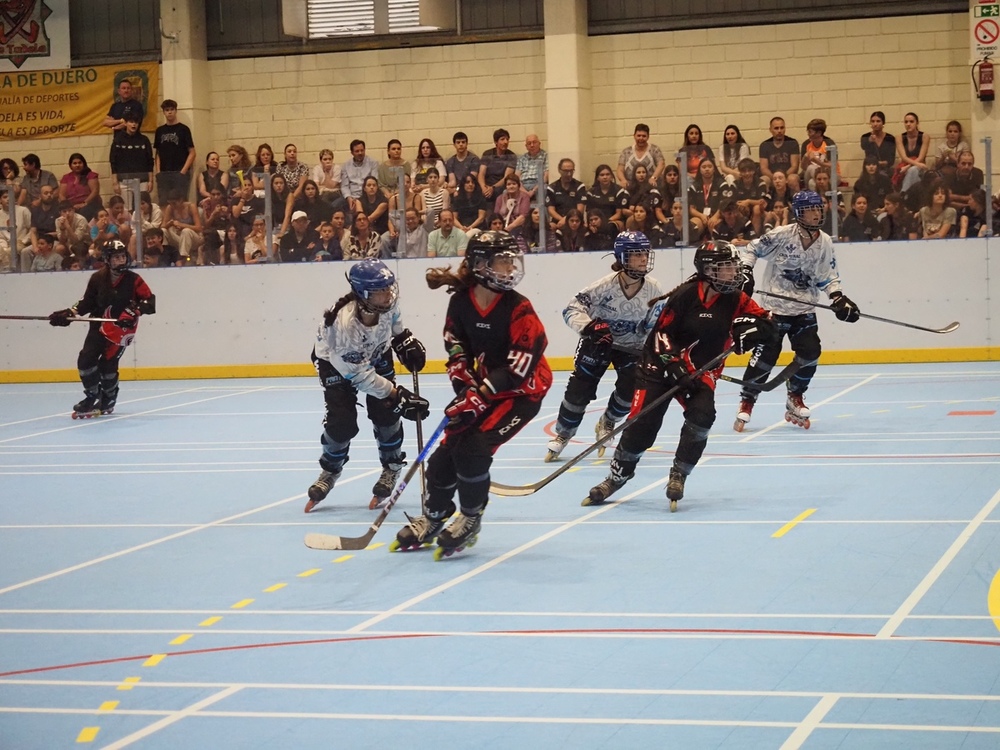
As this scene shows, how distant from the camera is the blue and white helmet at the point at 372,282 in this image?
Result: 25.8ft

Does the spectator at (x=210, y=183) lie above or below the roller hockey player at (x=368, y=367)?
above

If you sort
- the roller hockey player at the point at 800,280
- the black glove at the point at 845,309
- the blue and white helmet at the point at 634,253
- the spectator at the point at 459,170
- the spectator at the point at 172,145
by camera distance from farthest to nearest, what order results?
the spectator at the point at 172,145
the spectator at the point at 459,170
the roller hockey player at the point at 800,280
the black glove at the point at 845,309
the blue and white helmet at the point at 634,253

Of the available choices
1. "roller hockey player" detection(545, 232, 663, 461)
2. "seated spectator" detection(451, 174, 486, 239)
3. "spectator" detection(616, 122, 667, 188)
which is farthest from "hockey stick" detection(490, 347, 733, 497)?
"spectator" detection(616, 122, 667, 188)

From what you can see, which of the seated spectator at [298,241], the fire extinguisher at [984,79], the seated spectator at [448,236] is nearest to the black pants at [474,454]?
the seated spectator at [448,236]

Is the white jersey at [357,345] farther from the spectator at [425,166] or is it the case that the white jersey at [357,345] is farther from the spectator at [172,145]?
the spectator at [172,145]

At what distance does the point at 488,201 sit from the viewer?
1575 cm

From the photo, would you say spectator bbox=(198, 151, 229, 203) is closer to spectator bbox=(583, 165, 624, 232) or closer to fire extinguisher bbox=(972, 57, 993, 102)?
spectator bbox=(583, 165, 624, 232)

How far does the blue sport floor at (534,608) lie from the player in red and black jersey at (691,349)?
0.30 metres

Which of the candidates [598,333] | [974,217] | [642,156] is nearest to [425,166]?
[642,156]

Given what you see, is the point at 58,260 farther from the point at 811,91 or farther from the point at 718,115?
the point at 811,91

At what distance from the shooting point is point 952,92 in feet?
58.3

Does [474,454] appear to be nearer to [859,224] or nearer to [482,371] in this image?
[482,371]

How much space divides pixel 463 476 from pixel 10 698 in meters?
2.46

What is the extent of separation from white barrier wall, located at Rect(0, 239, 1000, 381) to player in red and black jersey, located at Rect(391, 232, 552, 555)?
781 cm
